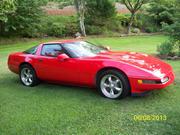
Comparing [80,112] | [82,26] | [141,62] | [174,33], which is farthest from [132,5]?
[80,112]

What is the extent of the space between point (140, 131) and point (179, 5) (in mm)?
7943

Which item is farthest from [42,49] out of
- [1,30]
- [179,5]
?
[1,30]

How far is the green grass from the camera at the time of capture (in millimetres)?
4469

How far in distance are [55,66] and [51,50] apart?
0.50 meters

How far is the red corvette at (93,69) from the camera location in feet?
18.1

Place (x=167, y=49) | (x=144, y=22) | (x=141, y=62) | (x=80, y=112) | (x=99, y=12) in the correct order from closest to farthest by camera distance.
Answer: (x=80, y=112) → (x=141, y=62) → (x=167, y=49) → (x=99, y=12) → (x=144, y=22)

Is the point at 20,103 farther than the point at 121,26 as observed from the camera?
No

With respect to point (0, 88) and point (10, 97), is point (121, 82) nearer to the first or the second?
point (10, 97)

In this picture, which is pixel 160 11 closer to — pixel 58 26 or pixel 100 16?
pixel 100 16

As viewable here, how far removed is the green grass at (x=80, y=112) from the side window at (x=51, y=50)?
32.8 inches

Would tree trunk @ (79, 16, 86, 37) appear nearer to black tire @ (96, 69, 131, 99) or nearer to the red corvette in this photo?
the red corvette

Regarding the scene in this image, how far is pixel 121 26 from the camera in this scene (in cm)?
2803

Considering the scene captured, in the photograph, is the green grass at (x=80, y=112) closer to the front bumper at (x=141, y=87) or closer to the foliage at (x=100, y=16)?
the front bumper at (x=141, y=87)

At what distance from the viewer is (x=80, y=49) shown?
666cm
